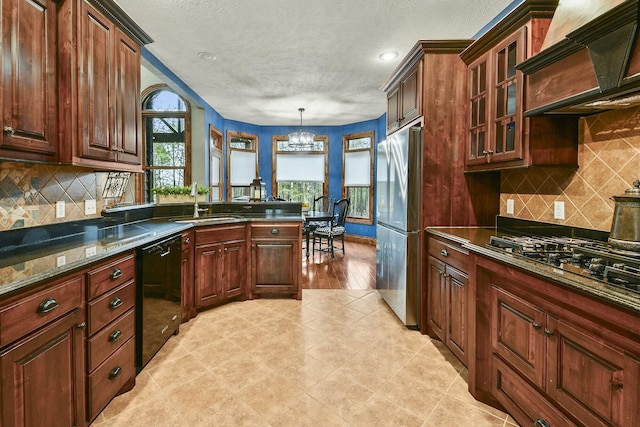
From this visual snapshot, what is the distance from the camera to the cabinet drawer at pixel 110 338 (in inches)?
60.7

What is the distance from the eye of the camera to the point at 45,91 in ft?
5.34

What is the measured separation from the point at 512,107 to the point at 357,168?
17.4ft

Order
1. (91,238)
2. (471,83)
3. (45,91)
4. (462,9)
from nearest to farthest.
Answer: (45,91)
(91,238)
(471,83)
(462,9)

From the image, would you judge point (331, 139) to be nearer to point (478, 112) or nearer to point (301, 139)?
point (301, 139)

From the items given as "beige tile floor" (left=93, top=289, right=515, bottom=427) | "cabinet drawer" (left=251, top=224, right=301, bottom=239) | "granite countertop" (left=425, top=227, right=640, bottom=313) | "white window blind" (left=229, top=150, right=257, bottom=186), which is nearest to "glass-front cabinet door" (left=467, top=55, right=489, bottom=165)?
"granite countertop" (left=425, top=227, right=640, bottom=313)

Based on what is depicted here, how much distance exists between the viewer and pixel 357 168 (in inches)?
289

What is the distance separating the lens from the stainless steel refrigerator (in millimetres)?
2674

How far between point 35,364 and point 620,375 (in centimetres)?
215

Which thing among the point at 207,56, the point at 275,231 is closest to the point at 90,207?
the point at 275,231

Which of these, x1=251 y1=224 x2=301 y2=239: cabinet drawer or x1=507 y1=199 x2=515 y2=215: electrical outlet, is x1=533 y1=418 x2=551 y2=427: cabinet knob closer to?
x1=507 y1=199 x2=515 y2=215: electrical outlet

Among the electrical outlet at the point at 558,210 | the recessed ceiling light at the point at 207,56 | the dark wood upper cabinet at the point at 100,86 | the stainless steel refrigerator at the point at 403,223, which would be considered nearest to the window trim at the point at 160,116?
the recessed ceiling light at the point at 207,56

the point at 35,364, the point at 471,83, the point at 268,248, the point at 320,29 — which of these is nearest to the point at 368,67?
the point at 320,29

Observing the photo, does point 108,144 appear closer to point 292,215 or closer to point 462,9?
point 292,215

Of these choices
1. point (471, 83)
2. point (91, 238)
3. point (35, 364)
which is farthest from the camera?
point (471, 83)
